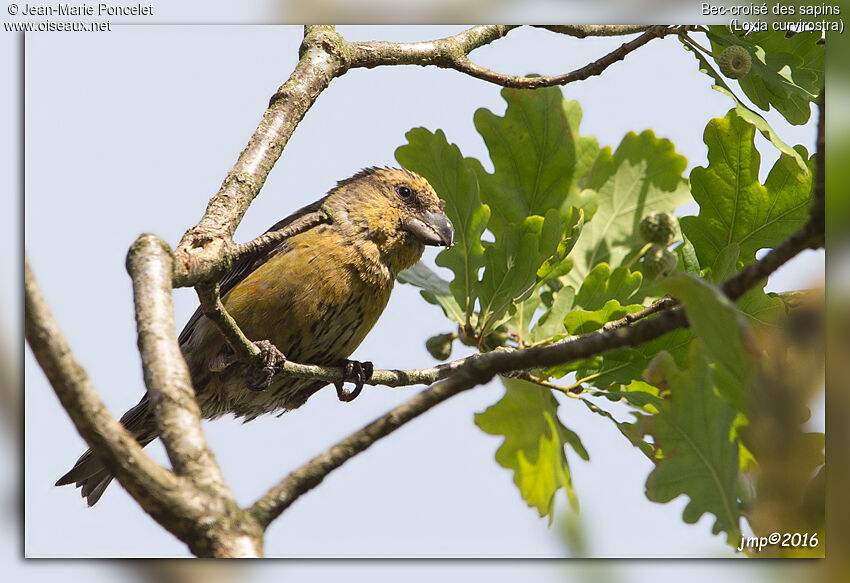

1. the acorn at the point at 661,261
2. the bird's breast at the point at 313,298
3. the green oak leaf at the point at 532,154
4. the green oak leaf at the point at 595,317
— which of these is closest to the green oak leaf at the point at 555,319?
the green oak leaf at the point at 595,317

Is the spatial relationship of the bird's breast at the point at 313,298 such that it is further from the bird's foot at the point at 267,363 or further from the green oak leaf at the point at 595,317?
the green oak leaf at the point at 595,317

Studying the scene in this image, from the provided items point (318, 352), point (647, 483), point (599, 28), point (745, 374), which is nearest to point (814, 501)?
point (745, 374)

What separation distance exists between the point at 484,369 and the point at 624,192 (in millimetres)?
2357

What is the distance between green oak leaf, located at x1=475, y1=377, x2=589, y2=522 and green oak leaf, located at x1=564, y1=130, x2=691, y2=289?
26.2 inches

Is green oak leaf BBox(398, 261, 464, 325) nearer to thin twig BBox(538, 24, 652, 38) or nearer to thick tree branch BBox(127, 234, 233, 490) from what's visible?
thin twig BBox(538, 24, 652, 38)

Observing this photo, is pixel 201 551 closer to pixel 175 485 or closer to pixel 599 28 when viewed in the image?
pixel 175 485

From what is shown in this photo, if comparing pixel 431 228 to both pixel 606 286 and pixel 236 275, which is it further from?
pixel 606 286

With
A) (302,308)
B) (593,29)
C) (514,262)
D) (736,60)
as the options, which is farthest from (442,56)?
(302,308)

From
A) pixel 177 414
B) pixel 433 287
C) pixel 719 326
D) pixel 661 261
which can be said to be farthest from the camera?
pixel 433 287

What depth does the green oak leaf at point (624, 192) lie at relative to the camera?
374 cm

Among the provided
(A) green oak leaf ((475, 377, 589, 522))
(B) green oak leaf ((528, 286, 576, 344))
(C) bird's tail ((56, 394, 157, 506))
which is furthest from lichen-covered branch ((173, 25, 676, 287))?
(C) bird's tail ((56, 394, 157, 506))

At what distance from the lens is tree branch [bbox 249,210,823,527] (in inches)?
56.2

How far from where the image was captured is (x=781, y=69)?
3.10 m

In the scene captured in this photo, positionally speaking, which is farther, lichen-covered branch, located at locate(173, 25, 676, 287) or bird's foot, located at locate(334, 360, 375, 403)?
bird's foot, located at locate(334, 360, 375, 403)
